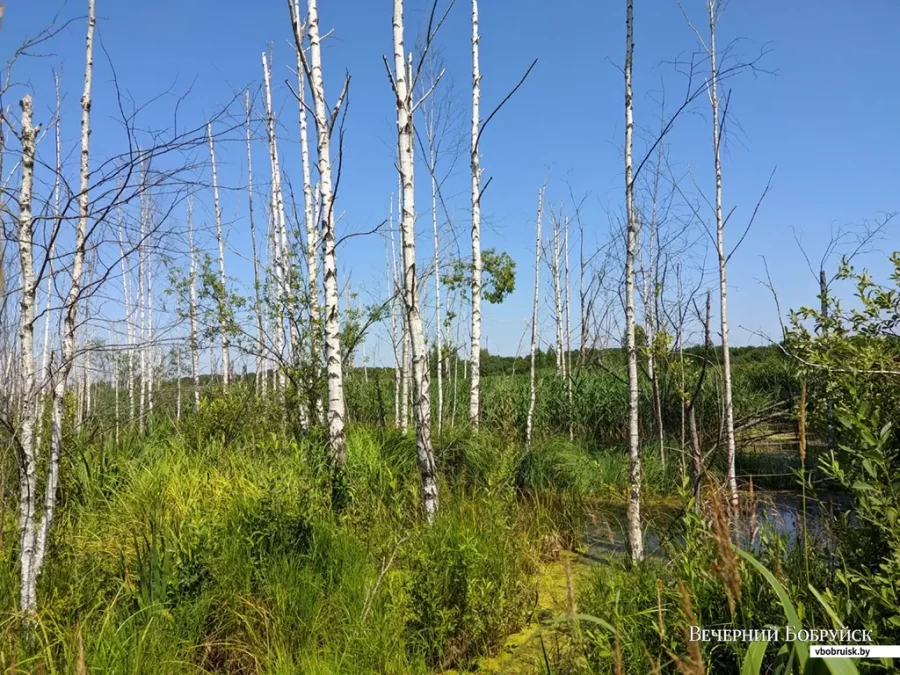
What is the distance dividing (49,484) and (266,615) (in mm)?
1343

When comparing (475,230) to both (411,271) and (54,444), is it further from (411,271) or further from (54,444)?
(54,444)

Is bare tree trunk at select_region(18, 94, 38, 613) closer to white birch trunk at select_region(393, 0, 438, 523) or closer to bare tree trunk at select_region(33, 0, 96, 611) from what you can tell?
bare tree trunk at select_region(33, 0, 96, 611)

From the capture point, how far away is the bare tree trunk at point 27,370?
8.51 ft

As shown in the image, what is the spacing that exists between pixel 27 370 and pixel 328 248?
10.4ft

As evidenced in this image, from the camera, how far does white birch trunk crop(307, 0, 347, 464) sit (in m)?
5.30

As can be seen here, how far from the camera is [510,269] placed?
1020 cm

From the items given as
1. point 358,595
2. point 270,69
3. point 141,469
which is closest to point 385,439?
point 141,469

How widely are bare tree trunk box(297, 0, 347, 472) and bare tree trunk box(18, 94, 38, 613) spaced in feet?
8.82

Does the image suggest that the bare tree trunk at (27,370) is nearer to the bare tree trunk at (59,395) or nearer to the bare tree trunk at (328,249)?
the bare tree trunk at (59,395)

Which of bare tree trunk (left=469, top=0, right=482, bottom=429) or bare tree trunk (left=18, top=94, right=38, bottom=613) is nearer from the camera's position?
bare tree trunk (left=18, top=94, right=38, bottom=613)

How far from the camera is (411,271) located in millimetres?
4254

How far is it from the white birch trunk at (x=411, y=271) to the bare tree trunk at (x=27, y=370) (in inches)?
91.6

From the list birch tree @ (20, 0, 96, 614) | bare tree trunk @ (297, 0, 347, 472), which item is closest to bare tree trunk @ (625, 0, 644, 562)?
bare tree trunk @ (297, 0, 347, 472)

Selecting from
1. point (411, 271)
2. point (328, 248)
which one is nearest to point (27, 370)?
point (411, 271)
